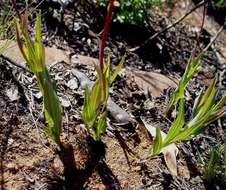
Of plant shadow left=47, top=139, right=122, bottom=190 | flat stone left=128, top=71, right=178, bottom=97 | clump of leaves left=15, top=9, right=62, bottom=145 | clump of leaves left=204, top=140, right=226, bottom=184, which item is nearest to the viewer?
clump of leaves left=15, top=9, right=62, bottom=145

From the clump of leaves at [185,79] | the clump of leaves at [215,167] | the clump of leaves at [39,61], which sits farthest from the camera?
the clump of leaves at [185,79]

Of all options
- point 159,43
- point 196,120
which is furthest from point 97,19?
point 196,120

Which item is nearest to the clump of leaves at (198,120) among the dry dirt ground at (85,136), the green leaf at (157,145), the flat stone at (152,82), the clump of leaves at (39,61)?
the green leaf at (157,145)

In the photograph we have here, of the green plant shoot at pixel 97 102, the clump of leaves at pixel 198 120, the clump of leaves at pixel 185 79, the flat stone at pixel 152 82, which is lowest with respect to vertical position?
the clump of leaves at pixel 198 120

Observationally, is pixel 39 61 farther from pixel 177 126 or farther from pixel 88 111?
pixel 177 126

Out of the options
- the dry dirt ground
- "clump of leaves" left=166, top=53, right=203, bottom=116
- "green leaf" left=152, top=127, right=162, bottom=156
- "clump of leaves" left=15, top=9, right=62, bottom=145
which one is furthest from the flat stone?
"clump of leaves" left=15, top=9, right=62, bottom=145

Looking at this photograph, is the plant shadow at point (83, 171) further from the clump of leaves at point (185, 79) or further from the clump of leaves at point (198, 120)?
the clump of leaves at point (185, 79)

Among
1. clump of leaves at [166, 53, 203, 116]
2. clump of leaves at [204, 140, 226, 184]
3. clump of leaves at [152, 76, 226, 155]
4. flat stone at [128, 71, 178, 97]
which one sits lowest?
clump of leaves at [204, 140, 226, 184]

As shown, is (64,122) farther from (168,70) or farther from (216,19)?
(216,19)

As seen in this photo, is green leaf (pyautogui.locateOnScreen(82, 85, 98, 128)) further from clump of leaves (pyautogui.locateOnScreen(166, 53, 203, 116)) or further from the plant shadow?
clump of leaves (pyautogui.locateOnScreen(166, 53, 203, 116))
